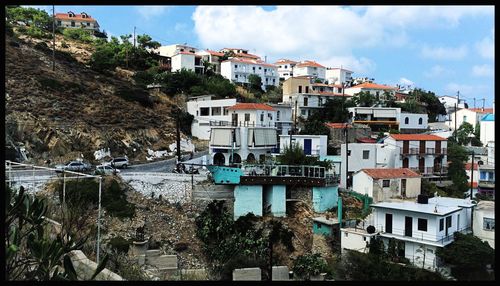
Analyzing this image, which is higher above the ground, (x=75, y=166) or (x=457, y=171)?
(x=75, y=166)

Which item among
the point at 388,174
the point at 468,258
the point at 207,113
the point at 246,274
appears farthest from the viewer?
the point at 207,113

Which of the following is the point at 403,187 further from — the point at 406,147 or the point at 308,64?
the point at 308,64

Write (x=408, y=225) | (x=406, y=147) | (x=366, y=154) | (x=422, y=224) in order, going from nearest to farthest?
(x=422, y=224)
(x=408, y=225)
(x=366, y=154)
(x=406, y=147)

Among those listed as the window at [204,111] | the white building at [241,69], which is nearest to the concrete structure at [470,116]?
the white building at [241,69]

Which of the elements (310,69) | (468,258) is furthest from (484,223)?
(310,69)

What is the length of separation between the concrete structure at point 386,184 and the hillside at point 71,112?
394 inches

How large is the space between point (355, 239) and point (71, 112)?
15841 millimetres

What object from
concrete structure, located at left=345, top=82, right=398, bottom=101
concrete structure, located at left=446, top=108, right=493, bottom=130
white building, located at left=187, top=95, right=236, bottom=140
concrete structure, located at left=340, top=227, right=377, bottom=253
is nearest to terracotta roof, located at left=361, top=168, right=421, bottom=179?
concrete structure, located at left=340, top=227, right=377, bottom=253

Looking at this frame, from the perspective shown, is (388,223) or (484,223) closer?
(388,223)

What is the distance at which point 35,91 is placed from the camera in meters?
23.9

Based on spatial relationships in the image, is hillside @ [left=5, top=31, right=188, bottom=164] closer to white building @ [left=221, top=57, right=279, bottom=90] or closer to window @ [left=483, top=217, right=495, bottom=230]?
white building @ [left=221, top=57, right=279, bottom=90]

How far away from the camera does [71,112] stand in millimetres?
23094
